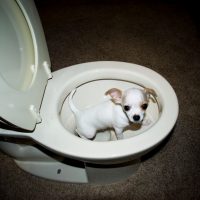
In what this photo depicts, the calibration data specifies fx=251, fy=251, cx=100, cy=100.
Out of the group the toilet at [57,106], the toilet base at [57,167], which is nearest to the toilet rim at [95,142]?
the toilet at [57,106]

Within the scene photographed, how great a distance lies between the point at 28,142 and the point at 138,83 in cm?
48

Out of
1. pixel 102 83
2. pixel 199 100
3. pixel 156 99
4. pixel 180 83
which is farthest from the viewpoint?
pixel 180 83

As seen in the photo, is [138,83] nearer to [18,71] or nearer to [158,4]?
[18,71]

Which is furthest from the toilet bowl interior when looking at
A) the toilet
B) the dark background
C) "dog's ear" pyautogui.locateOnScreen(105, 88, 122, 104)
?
the dark background

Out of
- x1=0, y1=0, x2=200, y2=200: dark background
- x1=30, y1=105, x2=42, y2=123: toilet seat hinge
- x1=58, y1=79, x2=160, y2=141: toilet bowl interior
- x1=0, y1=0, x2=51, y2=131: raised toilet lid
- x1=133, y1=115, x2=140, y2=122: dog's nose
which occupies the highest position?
x1=0, y1=0, x2=51, y2=131: raised toilet lid

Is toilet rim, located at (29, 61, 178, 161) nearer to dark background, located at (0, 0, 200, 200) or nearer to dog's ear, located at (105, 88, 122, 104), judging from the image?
dog's ear, located at (105, 88, 122, 104)

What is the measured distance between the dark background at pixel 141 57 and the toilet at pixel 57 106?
7cm

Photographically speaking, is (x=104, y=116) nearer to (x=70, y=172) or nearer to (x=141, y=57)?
(x=70, y=172)

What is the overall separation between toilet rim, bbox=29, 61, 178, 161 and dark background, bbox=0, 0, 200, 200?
1.48 ft

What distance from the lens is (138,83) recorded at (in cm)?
95

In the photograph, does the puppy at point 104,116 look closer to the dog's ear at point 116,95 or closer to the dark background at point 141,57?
the dog's ear at point 116,95

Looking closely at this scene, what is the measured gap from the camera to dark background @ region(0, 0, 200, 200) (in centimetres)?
111

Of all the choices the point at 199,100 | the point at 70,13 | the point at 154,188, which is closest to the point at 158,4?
the point at 70,13

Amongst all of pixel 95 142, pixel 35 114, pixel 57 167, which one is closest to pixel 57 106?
pixel 35 114
